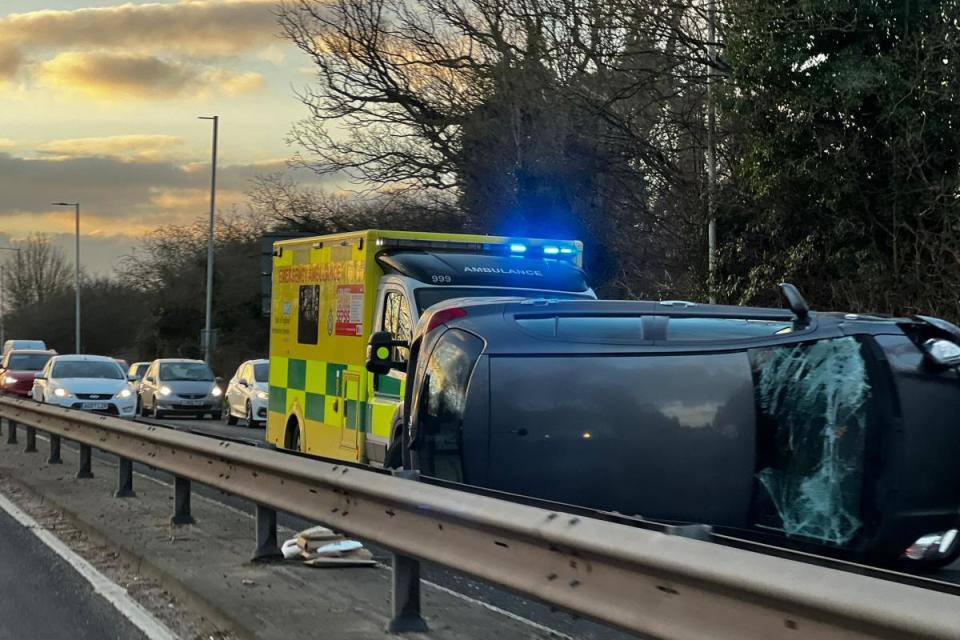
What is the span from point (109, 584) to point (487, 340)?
3.15 metres

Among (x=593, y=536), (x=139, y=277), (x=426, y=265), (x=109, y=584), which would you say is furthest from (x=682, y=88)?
(x=139, y=277)

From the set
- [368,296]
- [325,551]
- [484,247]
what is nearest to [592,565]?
[325,551]

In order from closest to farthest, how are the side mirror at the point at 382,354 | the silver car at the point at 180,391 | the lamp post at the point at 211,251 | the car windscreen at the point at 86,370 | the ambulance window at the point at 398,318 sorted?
the side mirror at the point at 382,354 < the ambulance window at the point at 398,318 < the car windscreen at the point at 86,370 < the silver car at the point at 180,391 < the lamp post at the point at 211,251

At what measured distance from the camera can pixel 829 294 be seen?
22.9 metres

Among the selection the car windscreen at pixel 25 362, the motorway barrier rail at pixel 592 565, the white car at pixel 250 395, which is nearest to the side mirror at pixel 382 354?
the motorway barrier rail at pixel 592 565

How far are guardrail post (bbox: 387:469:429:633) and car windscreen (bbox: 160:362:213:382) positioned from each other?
2973cm

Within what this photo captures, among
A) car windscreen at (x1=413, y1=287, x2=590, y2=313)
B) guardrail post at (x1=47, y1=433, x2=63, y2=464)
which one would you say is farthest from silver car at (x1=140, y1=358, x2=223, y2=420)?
car windscreen at (x1=413, y1=287, x2=590, y2=313)

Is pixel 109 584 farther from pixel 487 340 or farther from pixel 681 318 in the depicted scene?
pixel 681 318

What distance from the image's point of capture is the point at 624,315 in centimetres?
648

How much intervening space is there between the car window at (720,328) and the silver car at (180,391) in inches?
1167

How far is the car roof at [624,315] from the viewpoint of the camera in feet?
20.4

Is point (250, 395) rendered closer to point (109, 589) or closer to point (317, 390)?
point (317, 390)

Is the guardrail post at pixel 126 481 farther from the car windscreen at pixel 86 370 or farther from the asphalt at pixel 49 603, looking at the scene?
the car windscreen at pixel 86 370

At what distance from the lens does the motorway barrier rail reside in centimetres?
313
